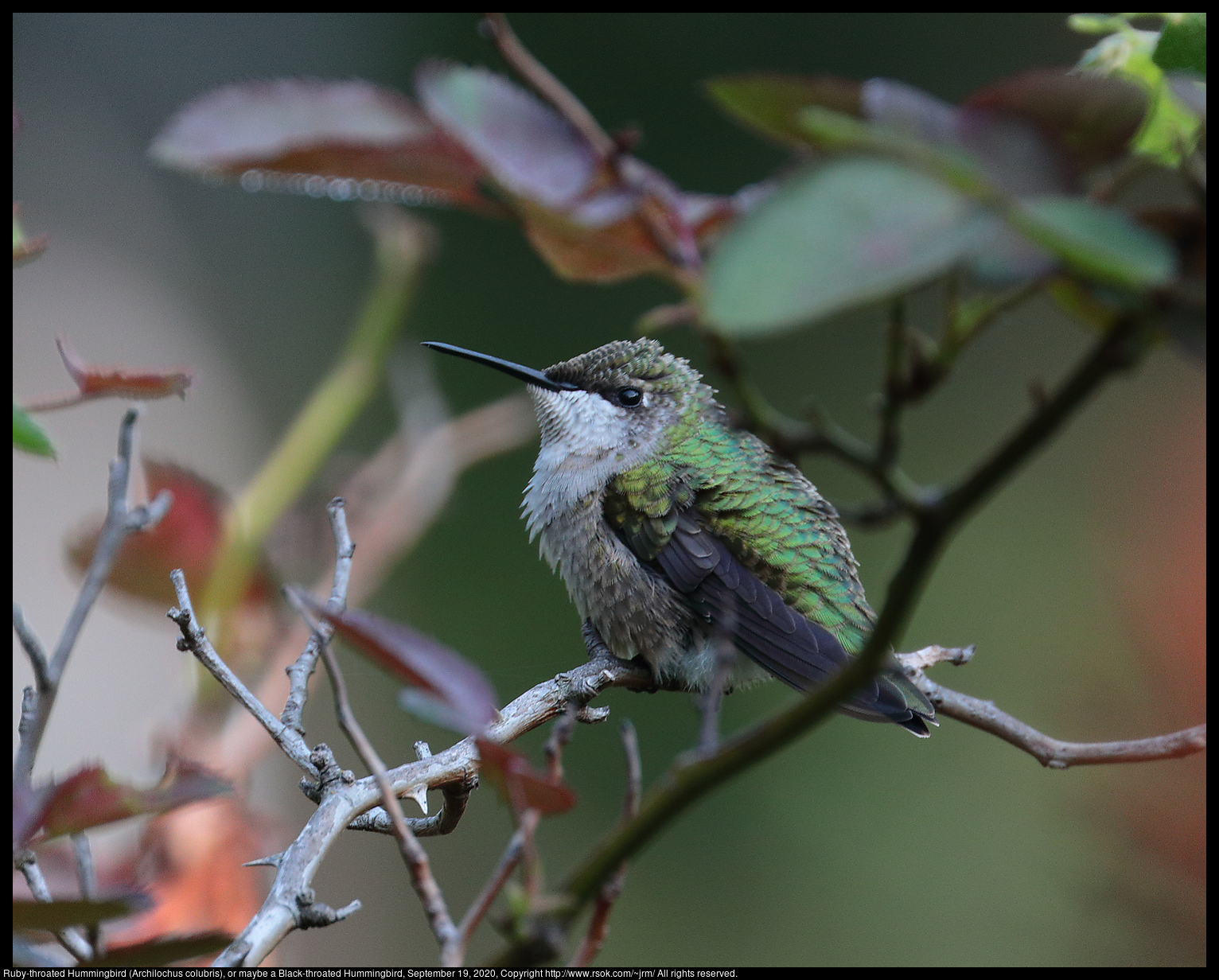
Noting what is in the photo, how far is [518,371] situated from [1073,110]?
1304 mm

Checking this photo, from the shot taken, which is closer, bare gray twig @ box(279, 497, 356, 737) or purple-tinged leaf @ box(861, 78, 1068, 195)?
purple-tinged leaf @ box(861, 78, 1068, 195)

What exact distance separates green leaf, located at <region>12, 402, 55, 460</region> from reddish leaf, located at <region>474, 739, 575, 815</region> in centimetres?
33

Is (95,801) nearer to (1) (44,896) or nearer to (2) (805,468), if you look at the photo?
(1) (44,896)

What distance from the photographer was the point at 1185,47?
48 centimetres

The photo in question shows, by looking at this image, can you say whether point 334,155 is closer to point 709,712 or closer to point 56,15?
point 709,712

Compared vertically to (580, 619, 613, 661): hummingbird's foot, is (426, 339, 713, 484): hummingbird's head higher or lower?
higher

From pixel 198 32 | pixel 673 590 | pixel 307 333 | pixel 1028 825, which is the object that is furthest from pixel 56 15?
pixel 1028 825

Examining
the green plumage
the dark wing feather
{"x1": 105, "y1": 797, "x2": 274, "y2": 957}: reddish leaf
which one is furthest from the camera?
the green plumage

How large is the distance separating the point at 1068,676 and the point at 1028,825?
22.7 inches

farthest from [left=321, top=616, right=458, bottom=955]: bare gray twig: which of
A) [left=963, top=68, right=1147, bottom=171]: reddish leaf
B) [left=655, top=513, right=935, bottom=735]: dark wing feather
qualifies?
[left=655, top=513, right=935, bottom=735]: dark wing feather

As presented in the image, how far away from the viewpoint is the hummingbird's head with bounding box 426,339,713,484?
1765 mm

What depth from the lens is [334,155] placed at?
364 mm

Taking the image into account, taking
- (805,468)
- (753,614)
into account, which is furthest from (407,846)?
(805,468)

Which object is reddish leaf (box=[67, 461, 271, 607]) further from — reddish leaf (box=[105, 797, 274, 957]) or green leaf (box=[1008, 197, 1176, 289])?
green leaf (box=[1008, 197, 1176, 289])
